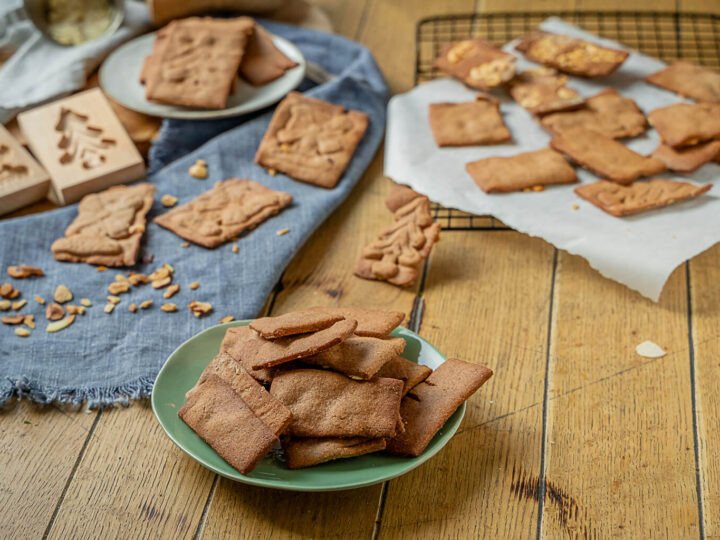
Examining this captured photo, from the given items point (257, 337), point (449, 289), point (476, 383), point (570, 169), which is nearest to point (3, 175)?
point (257, 337)

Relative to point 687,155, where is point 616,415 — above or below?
below

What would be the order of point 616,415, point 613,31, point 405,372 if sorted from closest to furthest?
point 405,372
point 616,415
point 613,31

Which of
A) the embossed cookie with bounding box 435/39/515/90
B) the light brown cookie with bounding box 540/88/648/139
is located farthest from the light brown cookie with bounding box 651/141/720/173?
the embossed cookie with bounding box 435/39/515/90

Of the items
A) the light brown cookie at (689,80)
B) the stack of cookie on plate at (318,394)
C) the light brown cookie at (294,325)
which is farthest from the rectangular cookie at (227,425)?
the light brown cookie at (689,80)

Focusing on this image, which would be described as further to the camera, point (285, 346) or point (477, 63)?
point (477, 63)

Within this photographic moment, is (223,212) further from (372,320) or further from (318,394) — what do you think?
(318,394)

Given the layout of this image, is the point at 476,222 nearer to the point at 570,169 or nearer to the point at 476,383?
the point at 570,169

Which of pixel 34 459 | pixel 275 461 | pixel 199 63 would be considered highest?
pixel 199 63

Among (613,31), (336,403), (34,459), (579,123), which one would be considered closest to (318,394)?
(336,403)
